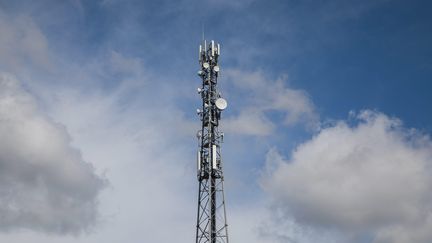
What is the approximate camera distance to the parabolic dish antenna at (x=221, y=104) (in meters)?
68.7

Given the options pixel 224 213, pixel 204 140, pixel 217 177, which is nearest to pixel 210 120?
pixel 204 140

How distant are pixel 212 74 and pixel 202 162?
1192cm

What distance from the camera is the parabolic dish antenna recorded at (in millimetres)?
68688

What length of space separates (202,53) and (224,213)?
70.0 feet

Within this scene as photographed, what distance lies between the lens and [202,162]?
217 feet

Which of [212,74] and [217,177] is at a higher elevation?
[212,74]

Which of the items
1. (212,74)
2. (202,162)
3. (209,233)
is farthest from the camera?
(212,74)

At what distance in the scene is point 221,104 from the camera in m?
68.8

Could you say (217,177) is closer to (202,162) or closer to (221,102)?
(202,162)

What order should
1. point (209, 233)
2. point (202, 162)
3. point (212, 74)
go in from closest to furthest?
point (209, 233) < point (202, 162) < point (212, 74)

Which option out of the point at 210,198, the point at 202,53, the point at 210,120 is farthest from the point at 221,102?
the point at 210,198

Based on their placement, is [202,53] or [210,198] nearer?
[210,198]

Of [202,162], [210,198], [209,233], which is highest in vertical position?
[202,162]

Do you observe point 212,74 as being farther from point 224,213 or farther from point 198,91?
point 224,213
